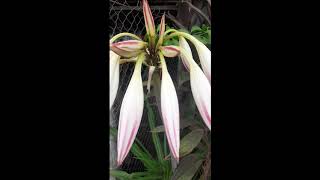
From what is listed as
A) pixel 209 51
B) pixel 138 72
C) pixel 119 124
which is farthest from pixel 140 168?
pixel 209 51

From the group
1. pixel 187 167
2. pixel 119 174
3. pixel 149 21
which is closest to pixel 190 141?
pixel 187 167

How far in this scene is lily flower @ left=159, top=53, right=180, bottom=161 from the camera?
124 centimetres

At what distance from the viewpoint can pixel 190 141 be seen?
4.14 feet

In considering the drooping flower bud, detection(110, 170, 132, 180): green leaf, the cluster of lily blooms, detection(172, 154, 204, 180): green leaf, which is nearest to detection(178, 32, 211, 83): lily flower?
the cluster of lily blooms


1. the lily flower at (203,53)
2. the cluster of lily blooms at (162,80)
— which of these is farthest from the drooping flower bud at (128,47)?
the lily flower at (203,53)

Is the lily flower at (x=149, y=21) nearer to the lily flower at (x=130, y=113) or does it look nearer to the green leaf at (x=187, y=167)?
the lily flower at (x=130, y=113)

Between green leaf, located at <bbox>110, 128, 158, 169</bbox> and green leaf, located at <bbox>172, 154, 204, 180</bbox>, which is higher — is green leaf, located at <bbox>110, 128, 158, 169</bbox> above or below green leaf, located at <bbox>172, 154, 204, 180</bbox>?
Answer: above

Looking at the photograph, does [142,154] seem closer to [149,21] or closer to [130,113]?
[130,113]

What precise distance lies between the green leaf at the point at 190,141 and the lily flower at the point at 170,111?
2cm

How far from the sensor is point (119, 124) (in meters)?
1.23

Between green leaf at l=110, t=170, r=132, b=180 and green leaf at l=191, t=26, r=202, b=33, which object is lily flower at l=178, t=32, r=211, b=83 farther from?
green leaf at l=110, t=170, r=132, b=180

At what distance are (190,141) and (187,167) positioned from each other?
0.08m
